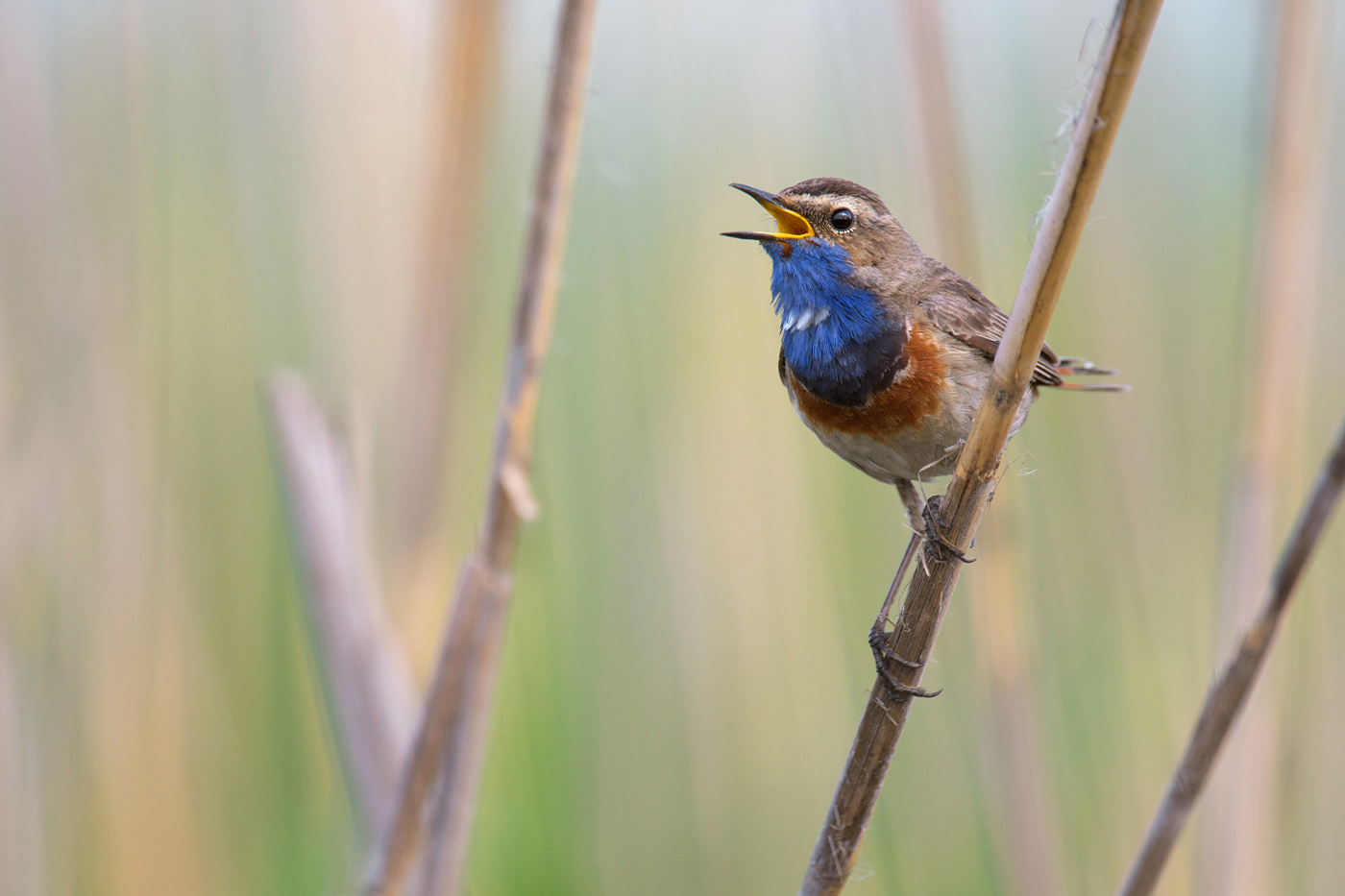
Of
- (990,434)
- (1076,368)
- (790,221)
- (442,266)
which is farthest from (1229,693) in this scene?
(442,266)

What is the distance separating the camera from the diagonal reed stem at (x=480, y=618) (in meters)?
1.12

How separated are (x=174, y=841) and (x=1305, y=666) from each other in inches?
85.1

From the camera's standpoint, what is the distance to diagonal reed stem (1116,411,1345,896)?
92cm

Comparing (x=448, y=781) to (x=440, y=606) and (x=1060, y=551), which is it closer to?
(x=440, y=606)

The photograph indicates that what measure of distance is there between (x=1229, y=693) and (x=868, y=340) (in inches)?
20.7

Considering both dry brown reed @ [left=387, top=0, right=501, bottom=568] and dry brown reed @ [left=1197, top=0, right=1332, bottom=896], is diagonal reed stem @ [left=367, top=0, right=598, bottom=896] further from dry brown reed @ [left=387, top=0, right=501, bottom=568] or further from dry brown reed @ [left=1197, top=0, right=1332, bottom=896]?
dry brown reed @ [left=1197, top=0, right=1332, bottom=896]

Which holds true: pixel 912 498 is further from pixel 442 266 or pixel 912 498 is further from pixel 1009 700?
pixel 442 266

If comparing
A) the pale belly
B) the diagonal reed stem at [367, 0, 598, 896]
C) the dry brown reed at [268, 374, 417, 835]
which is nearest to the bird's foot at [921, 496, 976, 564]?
the pale belly

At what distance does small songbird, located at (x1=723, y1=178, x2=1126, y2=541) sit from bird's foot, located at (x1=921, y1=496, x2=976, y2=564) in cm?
16

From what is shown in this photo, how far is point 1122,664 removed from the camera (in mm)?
1831

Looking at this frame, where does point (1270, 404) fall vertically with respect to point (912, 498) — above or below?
above

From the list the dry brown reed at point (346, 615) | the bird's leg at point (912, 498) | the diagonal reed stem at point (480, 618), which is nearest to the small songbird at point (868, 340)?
the bird's leg at point (912, 498)

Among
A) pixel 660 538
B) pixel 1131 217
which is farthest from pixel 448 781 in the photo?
pixel 1131 217

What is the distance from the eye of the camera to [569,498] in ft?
6.82
